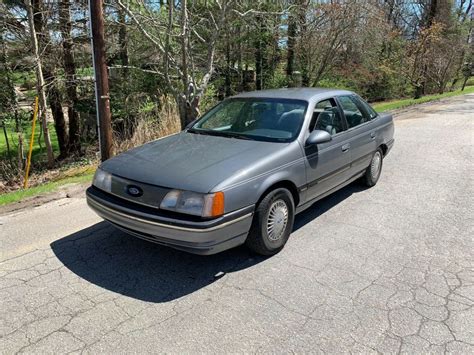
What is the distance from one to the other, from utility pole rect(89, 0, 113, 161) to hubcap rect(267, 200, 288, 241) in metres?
4.47

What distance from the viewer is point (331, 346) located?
2.54 metres

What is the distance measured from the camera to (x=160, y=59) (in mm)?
11812

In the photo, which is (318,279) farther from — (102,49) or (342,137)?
(102,49)

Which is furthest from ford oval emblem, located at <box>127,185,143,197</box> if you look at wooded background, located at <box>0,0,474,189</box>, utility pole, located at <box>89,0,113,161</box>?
wooded background, located at <box>0,0,474,189</box>

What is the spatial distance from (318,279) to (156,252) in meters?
1.60

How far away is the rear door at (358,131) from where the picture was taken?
16.4ft

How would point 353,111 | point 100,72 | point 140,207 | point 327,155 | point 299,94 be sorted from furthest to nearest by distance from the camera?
point 100,72 → point 353,111 → point 299,94 → point 327,155 → point 140,207

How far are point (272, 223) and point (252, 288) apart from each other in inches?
27.6

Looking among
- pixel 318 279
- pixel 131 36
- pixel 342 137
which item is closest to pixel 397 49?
pixel 131 36

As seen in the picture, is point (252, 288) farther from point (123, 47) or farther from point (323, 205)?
point (123, 47)

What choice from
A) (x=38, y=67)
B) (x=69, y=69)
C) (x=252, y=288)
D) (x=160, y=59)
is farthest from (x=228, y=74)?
(x=252, y=288)

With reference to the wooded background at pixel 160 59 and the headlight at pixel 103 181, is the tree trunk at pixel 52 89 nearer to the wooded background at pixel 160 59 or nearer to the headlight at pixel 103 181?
the wooded background at pixel 160 59

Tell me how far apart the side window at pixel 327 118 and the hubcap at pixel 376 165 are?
1.28 metres

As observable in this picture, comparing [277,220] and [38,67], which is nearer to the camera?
[277,220]
